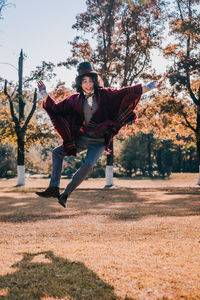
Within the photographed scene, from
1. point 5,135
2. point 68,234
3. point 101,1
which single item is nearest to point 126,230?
point 68,234

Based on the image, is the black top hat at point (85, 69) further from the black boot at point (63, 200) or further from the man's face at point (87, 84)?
the black boot at point (63, 200)

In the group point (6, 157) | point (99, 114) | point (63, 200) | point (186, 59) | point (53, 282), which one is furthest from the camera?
point (6, 157)

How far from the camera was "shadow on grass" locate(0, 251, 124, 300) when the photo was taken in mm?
4230

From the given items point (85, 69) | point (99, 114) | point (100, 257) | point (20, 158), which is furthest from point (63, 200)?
point (20, 158)

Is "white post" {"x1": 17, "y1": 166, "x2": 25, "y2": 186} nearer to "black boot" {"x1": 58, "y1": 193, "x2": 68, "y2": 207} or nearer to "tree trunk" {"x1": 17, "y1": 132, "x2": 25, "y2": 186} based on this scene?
"tree trunk" {"x1": 17, "y1": 132, "x2": 25, "y2": 186}

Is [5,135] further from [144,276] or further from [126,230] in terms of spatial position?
[144,276]

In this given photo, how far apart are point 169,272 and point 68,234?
4266 millimetres

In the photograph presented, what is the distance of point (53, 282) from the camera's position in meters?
4.64

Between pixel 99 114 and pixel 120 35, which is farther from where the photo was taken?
pixel 120 35

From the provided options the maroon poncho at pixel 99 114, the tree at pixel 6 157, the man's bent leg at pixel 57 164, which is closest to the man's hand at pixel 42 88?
the maroon poncho at pixel 99 114

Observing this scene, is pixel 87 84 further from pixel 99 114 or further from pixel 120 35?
pixel 120 35

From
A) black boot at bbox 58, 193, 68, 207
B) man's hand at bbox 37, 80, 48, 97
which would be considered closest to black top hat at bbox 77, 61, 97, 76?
man's hand at bbox 37, 80, 48, 97

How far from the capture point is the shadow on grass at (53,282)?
4230 mm

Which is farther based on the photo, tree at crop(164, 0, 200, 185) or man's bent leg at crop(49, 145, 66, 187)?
tree at crop(164, 0, 200, 185)
